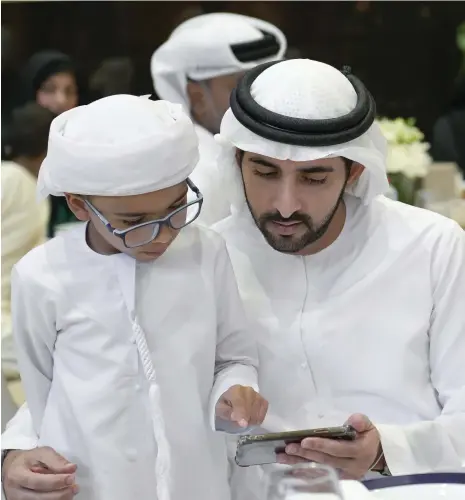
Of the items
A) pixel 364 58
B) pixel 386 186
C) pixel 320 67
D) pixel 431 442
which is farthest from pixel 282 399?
pixel 364 58

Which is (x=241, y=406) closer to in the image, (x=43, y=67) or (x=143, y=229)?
(x=143, y=229)

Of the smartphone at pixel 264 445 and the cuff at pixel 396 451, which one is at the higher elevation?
the smartphone at pixel 264 445

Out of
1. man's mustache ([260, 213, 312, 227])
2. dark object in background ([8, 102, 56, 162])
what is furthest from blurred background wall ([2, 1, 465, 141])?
man's mustache ([260, 213, 312, 227])

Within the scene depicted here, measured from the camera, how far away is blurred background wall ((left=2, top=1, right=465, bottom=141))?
3.58 meters

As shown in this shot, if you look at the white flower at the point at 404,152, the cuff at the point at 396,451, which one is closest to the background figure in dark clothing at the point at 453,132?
the white flower at the point at 404,152

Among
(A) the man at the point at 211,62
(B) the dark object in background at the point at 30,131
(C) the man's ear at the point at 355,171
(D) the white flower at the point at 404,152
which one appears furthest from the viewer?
(B) the dark object in background at the point at 30,131

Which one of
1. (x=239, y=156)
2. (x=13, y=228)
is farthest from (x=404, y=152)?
(x=239, y=156)

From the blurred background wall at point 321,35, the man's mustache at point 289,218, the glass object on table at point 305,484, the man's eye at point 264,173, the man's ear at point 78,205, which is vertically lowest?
the blurred background wall at point 321,35

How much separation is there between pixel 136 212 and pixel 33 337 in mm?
231

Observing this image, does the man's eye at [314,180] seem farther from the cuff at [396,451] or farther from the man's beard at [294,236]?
the cuff at [396,451]

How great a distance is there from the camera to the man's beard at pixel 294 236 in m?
1.29

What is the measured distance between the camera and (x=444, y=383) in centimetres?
132

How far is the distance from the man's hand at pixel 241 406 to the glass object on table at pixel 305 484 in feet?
0.33

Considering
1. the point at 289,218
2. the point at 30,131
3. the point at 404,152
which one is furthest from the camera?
the point at 30,131
